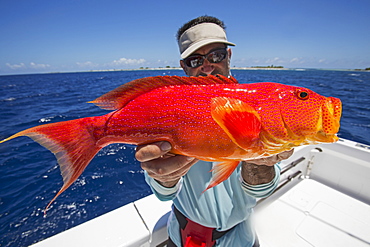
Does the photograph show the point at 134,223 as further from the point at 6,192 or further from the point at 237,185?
the point at 6,192

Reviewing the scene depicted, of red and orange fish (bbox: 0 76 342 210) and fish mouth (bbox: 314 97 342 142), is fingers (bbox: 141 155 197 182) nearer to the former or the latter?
red and orange fish (bbox: 0 76 342 210)

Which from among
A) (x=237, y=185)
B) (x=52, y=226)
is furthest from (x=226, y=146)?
(x=52, y=226)

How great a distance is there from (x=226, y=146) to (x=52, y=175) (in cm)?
777

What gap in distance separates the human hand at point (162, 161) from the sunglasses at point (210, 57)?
162 centimetres

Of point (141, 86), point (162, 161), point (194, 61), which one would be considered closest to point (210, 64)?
point (194, 61)

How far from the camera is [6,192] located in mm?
5820

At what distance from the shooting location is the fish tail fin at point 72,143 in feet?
4.62

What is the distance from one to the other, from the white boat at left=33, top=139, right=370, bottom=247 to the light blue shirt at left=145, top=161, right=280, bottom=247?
0.61 m

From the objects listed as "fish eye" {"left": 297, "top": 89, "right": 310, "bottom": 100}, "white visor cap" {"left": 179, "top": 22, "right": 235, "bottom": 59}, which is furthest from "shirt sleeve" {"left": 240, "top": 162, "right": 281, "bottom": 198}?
"white visor cap" {"left": 179, "top": 22, "right": 235, "bottom": 59}

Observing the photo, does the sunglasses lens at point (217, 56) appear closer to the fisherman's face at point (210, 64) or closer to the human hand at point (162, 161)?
the fisherman's face at point (210, 64)

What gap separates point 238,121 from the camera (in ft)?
4.00

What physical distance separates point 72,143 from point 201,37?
83.2 inches

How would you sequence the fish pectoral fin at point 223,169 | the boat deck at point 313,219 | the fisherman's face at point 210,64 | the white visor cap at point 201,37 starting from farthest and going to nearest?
1. the boat deck at point 313,219
2. the fisherman's face at point 210,64
3. the white visor cap at point 201,37
4. the fish pectoral fin at point 223,169

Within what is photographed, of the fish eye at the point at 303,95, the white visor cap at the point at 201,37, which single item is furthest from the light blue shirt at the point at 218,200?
the white visor cap at the point at 201,37
